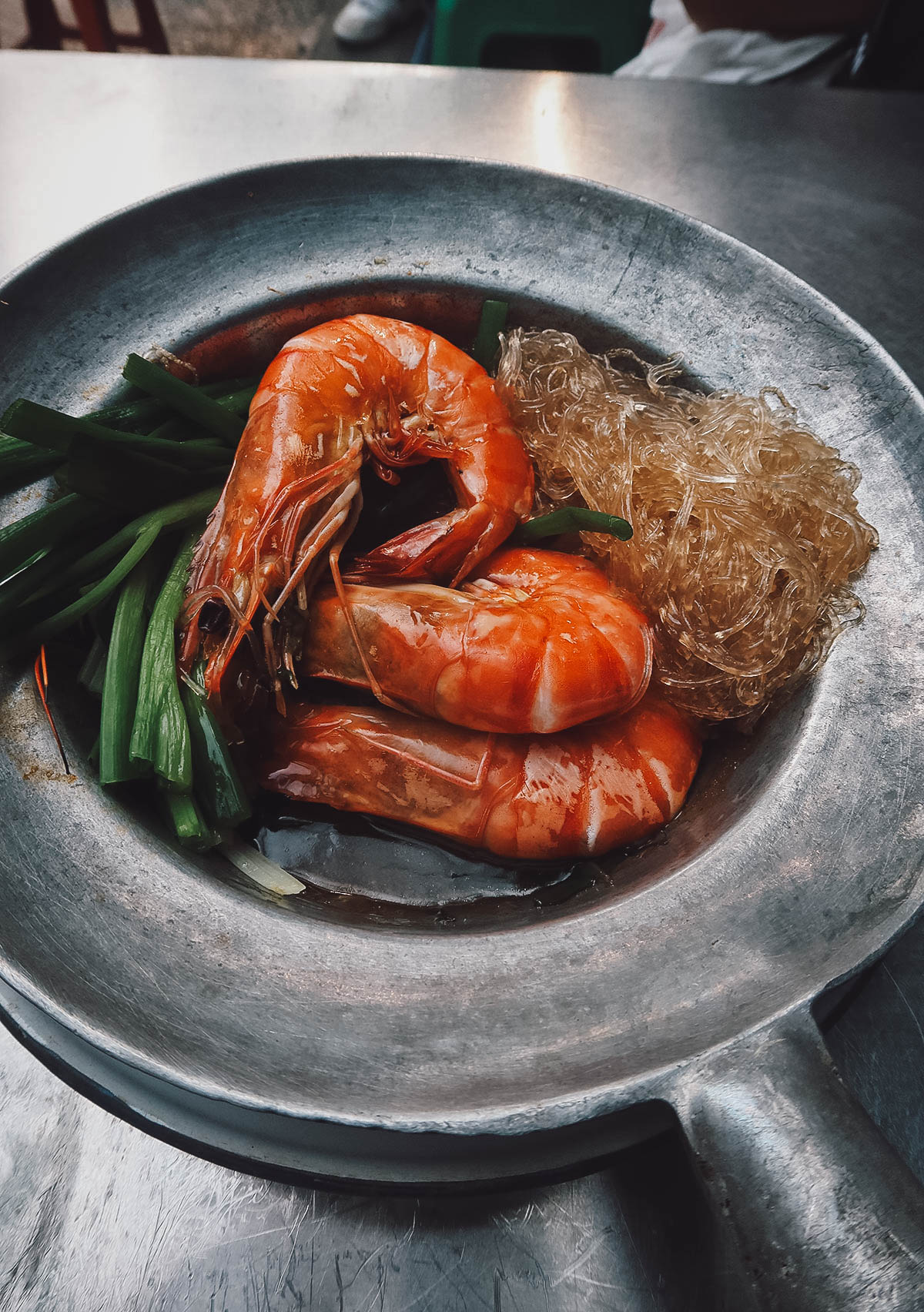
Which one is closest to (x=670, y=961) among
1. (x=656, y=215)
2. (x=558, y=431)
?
(x=558, y=431)

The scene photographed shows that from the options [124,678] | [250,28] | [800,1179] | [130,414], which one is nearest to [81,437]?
[130,414]

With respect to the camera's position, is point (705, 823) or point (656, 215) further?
point (656, 215)

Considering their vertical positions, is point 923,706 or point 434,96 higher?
point 434,96

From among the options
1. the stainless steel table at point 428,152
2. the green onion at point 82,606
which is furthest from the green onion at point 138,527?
the stainless steel table at point 428,152

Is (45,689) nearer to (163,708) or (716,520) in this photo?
(163,708)

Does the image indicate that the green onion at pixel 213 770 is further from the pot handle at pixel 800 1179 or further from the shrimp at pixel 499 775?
the pot handle at pixel 800 1179

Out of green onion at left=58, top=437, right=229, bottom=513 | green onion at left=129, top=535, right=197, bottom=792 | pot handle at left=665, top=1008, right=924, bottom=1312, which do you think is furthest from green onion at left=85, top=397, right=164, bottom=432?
pot handle at left=665, top=1008, right=924, bottom=1312

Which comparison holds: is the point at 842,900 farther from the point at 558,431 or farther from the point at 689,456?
the point at 558,431

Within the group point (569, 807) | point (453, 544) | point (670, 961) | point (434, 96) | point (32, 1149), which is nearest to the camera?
point (670, 961)
